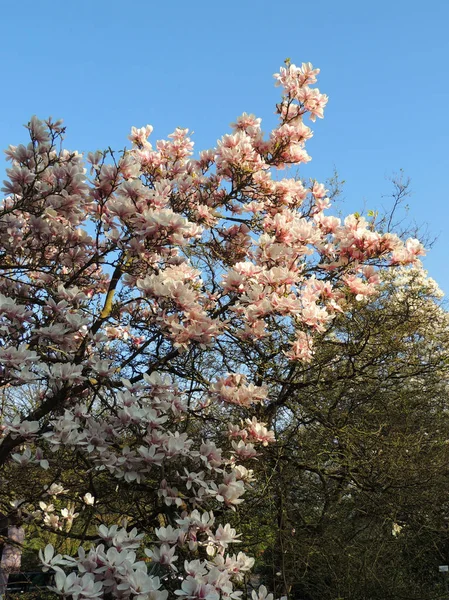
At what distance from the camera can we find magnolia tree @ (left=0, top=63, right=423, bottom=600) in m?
2.49

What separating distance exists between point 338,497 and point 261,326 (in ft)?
8.54

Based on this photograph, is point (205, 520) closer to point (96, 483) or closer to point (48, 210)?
point (96, 483)

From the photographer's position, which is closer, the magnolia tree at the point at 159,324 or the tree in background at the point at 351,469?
the magnolia tree at the point at 159,324

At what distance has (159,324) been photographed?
2.88 metres

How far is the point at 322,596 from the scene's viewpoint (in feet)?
16.3

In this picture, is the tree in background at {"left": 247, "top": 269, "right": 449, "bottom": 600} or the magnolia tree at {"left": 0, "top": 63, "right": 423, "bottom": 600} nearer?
the magnolia tree at {"left": 0, "top": 63, "right": 423, "bottom": 600}

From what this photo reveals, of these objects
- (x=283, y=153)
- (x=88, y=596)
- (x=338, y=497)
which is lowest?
(x=88, y=596)

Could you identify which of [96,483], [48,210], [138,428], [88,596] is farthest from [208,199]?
[88,596]

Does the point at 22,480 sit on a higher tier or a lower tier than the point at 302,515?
lower

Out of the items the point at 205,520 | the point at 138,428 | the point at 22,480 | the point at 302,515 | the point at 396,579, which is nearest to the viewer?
the point at 205,520

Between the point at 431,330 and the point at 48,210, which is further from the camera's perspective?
the point at 431,330

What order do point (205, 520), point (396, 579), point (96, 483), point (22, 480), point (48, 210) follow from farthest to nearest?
point (396, 579) < point (96, 483) < point (22, 480) < point (48, 210) < point (205, 520)

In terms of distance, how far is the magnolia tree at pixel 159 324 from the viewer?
8.18 ft

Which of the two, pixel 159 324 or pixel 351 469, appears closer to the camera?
pixel 159 324
